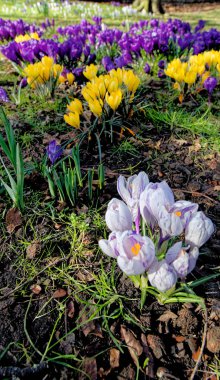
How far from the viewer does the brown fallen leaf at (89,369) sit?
3.53ft

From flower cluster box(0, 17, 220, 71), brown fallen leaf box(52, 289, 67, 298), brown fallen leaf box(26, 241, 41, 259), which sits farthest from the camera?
flower cluster box(0, 17, 220, 71)

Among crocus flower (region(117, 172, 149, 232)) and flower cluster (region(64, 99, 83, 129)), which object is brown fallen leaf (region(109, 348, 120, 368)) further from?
flower cluster (region(64, 99, 83, 129))

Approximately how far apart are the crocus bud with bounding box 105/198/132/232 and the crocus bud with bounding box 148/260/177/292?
17 centimetres

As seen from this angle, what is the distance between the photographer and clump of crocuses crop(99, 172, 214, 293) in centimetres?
98

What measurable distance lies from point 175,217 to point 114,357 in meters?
0.57

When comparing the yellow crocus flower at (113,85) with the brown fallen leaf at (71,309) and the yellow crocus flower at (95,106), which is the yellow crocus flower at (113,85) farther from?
the brown fallen leaf at (71,309)

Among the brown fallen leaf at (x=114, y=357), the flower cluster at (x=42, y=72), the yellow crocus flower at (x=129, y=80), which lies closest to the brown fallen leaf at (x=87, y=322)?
the brown fallen leaf at (x=114, y=357)

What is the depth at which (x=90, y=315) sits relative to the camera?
1.24 m

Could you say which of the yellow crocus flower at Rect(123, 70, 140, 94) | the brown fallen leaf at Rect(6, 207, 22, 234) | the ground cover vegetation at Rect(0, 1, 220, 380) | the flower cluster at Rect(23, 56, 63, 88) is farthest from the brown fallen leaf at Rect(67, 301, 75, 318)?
the flower cluster at Rect(23, 56, 63, 88)

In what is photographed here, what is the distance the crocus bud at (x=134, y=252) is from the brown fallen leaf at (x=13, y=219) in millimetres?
799

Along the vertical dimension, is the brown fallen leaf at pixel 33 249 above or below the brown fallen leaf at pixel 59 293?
above

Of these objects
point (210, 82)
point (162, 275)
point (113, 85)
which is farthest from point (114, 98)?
point (162, 275)

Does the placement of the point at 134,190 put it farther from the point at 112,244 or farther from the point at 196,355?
the point at 196,355

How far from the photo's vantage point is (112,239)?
1.05 m
